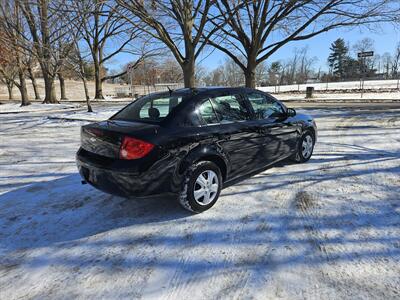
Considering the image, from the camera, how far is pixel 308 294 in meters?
2.20

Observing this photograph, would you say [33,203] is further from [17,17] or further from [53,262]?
[17,17]

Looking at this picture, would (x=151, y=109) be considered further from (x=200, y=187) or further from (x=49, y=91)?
(x=49, y=91)

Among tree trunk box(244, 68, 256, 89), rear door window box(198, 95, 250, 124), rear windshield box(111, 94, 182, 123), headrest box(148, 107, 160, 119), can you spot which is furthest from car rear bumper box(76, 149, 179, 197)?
tree trunk box(244, 68, 256, 89)

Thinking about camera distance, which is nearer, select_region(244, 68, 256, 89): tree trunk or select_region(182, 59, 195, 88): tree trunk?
select_region(182, 59, 195, 88): tree trunk

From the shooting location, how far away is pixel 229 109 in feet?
13.2

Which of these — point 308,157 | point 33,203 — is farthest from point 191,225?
point 308,157

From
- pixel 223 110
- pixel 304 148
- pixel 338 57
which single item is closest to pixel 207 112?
pixel 223 110

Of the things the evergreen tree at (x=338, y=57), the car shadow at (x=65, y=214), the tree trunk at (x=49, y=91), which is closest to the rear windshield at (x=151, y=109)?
the car shadow at (x=65, y=214)

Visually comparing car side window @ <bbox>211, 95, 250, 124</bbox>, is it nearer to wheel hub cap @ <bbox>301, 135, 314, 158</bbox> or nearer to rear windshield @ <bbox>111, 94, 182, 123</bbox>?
rear windshield @ <bbox>111, 94, 182, 123</bbox>

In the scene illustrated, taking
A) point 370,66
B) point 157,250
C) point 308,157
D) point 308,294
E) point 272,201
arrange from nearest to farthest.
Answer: point 308,294
point 157,250
point 272,201
point 308,157
point 370,66

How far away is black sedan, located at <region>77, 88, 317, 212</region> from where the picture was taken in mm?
3148

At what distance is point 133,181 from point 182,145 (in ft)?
2.25

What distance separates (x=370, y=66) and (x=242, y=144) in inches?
4043

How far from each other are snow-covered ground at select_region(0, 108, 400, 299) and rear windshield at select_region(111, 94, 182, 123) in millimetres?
1168
